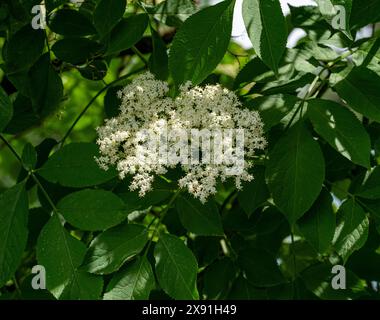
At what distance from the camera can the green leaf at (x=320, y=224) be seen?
4.40ft

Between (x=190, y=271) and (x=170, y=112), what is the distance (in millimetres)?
322

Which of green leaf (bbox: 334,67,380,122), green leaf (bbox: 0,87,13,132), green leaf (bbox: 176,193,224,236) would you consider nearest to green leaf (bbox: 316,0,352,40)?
green leaf (bbox: 334,67,380,122)

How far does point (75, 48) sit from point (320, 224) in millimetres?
722

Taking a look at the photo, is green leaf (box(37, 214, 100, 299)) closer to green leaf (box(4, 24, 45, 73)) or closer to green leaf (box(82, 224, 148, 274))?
green leaf (box(82, 224, 148, 274))

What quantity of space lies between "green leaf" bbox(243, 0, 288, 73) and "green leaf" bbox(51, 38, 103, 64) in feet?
1.71

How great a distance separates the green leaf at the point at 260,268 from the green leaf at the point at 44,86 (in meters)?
0.60

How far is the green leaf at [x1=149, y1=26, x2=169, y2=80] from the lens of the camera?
5.12ft

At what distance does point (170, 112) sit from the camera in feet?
4.39

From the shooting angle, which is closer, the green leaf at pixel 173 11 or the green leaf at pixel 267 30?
the green leaf at pixel 267 30

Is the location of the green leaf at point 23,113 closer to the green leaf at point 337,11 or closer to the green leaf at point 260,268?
the green leaf at point 260,268

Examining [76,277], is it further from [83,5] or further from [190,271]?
[83,5]

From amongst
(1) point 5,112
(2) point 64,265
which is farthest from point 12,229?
(1) point 5,112

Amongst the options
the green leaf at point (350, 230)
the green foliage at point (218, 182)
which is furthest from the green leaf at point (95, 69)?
the green leaf at point (350, 230)
